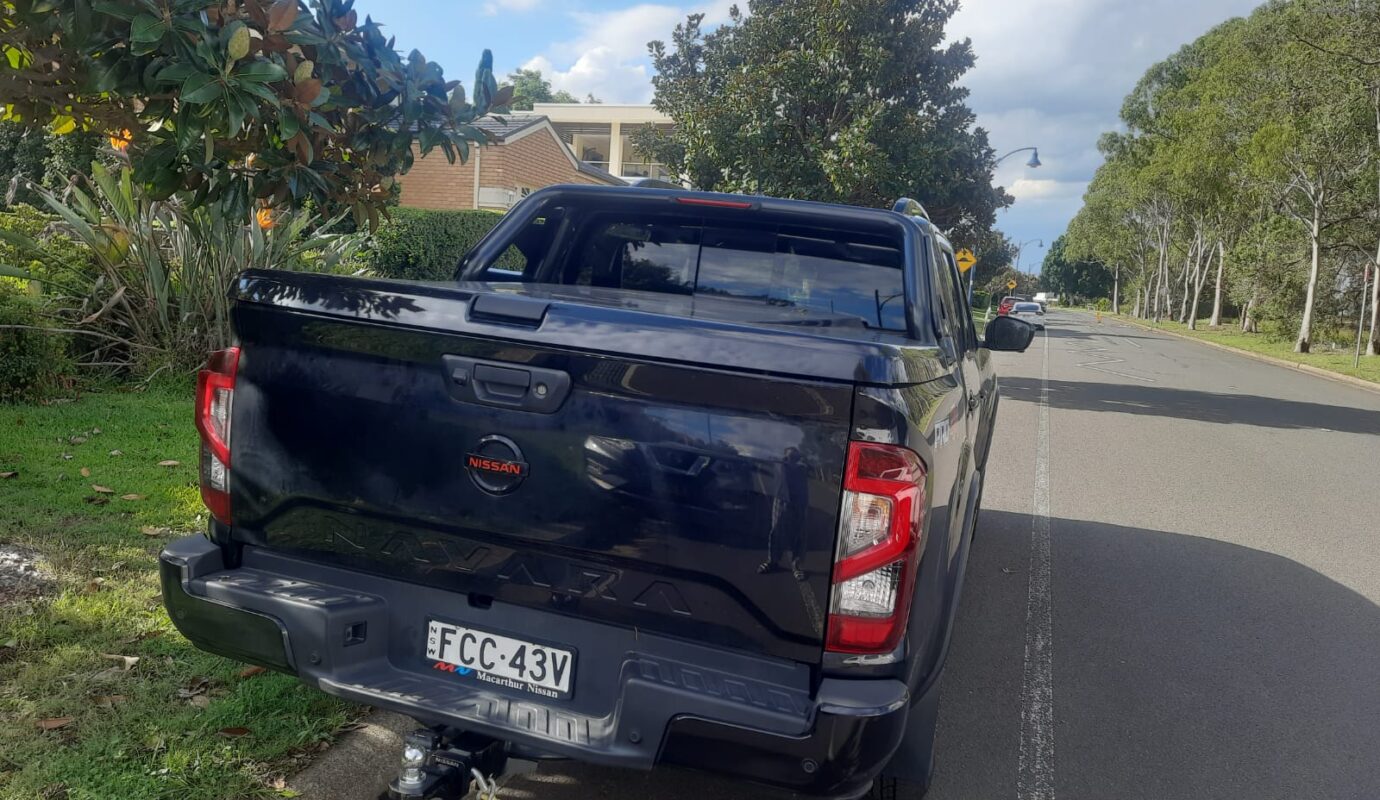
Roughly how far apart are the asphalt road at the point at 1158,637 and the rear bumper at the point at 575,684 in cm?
20

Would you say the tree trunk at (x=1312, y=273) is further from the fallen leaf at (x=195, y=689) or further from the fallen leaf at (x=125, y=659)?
the fallen leaf at (x=125, y=659)

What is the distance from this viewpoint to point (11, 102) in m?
4.19

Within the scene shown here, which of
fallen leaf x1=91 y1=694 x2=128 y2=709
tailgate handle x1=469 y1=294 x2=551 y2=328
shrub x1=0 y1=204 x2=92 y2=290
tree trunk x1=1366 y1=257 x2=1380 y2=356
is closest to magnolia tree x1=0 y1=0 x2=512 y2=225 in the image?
tailgate handle x1=469 y1=294 x2=551 y2=328

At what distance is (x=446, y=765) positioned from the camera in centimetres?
257

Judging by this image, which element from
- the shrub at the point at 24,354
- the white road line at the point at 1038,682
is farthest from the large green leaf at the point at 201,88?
the shrub at the point at 24,354

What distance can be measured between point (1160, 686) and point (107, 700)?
14.0ft

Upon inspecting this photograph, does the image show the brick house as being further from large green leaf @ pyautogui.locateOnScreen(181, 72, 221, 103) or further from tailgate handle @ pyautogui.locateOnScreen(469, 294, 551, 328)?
tailgate handle @ pyautogui.locateOnScreen(469, 294, 551, 328)

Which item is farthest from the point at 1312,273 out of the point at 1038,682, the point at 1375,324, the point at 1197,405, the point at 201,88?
the point at 201,88

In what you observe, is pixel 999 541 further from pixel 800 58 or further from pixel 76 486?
pixel 800 58

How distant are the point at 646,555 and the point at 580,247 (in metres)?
2.07

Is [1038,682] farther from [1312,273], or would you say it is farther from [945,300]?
[1312,273]

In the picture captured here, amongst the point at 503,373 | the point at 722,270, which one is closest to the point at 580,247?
the point at 722,270

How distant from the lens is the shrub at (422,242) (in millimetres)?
16344

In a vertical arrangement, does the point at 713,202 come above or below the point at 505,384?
above
